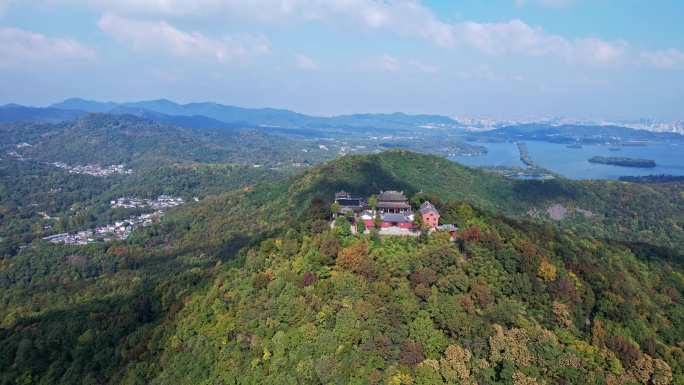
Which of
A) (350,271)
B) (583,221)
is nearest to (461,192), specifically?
(583,221)

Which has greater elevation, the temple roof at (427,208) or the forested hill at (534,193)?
the temple roof at (427,208)

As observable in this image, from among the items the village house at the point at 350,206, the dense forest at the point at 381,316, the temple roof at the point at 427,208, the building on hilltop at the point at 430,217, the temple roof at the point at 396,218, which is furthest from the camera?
the village house at the point at 350,206

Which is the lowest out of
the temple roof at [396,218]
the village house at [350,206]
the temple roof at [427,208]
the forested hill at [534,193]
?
the forested hill at [534,193]

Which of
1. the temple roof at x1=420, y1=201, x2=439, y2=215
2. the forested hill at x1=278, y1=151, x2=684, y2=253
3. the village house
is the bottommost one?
the forested hill at x1=278, y1=151, x2=684, y2=253

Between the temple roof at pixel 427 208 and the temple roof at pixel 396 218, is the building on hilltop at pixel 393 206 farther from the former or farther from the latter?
the temple roof at pixel 396 218

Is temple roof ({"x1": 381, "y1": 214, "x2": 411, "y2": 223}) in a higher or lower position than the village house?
higher

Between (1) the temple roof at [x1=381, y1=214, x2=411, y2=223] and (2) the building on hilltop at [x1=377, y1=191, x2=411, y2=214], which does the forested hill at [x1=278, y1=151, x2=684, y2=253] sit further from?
(1) the temple roof at [x1=381, y1=214, x2=411, y2=223]

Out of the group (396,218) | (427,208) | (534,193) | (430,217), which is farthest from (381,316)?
(534,193)

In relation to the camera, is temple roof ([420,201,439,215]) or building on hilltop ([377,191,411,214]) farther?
building on hilltop ([377,191,411,214])

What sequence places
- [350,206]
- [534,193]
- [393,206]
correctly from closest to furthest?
[393,206] < [350,206] < [534,193]

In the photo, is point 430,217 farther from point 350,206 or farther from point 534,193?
point 534,193

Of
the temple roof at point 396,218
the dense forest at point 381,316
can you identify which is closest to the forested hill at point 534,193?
the temple roof at point 396,218

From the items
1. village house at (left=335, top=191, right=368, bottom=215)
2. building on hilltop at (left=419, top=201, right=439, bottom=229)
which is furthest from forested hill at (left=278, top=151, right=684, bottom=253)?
building on hilltop at (left=419, top=201, right=439, bottom=229)

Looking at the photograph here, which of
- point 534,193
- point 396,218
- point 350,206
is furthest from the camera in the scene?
point 534,193
